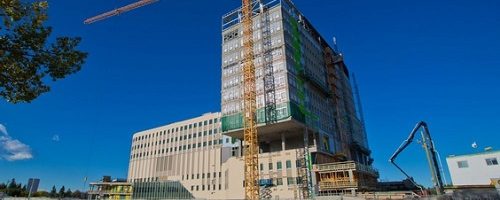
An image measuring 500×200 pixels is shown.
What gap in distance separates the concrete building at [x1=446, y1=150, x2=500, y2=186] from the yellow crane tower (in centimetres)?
3944

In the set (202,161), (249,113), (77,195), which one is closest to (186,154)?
(202,161)

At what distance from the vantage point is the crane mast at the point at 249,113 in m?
72.4

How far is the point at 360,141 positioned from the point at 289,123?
4632 cm

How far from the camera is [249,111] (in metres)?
76.5

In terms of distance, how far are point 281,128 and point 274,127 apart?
7.03 feet

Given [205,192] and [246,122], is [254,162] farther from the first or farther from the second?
[205,192]

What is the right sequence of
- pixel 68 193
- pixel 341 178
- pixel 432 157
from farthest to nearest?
pixel 68 193 < pixel 341 178 < pixel 432 157

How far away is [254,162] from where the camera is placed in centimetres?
7381

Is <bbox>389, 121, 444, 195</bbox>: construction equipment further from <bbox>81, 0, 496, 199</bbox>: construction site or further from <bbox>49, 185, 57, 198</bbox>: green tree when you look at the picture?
<bbox>49, 185, 57, 198</bbox>: green tree

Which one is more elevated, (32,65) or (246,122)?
(246,122)

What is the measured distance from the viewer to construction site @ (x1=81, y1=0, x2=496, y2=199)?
236ft

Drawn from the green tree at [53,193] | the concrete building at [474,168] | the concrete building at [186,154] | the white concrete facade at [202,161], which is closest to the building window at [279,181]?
the white concrete facade at [202,161]

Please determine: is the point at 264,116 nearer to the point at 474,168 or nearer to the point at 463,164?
the point at 463,164

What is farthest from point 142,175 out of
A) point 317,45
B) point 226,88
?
point 317,45
